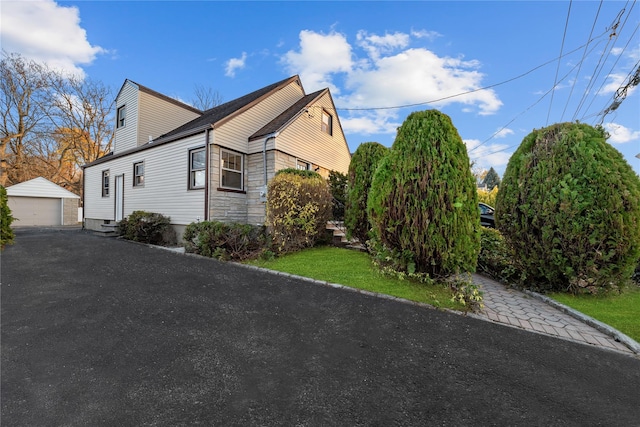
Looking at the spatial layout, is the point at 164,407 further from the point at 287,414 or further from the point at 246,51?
the point at 246,51

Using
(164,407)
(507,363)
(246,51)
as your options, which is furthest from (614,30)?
(246,51)

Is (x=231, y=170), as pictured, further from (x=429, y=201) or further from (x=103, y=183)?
(x=103, y=183)

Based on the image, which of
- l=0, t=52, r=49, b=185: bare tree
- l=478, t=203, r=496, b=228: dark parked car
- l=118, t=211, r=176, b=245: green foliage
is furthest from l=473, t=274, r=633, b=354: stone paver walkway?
l=0, t=52, r=49, b=185: bare tree

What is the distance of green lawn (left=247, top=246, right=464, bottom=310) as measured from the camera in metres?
4.63

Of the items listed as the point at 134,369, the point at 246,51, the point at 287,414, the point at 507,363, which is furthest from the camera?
the point at 246,51

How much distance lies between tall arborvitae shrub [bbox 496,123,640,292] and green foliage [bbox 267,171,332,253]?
472 centimetres

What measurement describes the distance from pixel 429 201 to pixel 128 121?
1586cm

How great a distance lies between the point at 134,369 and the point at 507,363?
371 centimetres

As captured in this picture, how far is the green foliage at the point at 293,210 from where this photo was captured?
303 inches

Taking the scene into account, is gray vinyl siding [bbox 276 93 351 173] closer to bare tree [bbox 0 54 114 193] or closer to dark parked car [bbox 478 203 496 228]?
dark parked car [bbox 478 203 496 228]

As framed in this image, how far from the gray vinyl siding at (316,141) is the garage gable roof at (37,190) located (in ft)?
69.8

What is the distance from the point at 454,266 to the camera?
4.73 meters

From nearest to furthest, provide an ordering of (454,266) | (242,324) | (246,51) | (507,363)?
(507,363) → (242,324) → (454,266) → (246,51)

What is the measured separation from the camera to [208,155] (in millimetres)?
9477
